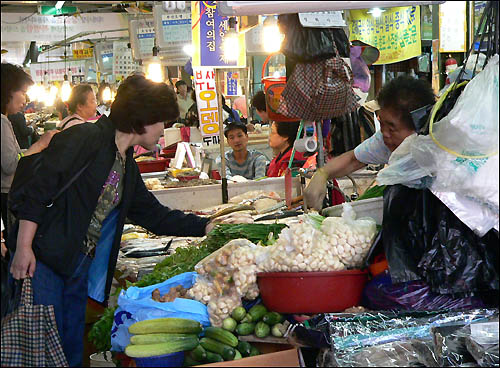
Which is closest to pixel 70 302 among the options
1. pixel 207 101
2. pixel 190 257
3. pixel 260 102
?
pixel 190 257

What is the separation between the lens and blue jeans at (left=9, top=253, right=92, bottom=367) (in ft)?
11.1

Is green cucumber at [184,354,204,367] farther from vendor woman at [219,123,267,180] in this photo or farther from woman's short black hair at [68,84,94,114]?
woman's short black hair at [68,84,94,114]

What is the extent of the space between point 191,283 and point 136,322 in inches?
16.2

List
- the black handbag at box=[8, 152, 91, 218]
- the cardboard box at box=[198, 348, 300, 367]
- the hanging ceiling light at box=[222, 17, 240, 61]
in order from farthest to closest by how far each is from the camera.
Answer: the hanging ceiling light at box=[222, 17, 240, 61] → the black handbag at box=[8, 152, 91, 218] → the cardboard box at box=[198, 348, 300, 367]

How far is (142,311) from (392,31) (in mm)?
7583

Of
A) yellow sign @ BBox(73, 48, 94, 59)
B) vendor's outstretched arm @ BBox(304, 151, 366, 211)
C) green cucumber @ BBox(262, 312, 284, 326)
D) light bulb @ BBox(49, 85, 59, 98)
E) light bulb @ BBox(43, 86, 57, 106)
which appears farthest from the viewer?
light bulb @ BBox(43, 86, 57, 106)

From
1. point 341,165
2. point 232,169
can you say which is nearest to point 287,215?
point 341,165

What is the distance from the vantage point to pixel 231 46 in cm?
632

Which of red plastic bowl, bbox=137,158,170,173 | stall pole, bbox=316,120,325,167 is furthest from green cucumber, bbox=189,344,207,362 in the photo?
red plastic bowl, bbox=137,158,170,173

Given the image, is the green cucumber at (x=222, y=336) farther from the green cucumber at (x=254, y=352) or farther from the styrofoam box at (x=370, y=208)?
the styrofoam box at (x=370, y=208)

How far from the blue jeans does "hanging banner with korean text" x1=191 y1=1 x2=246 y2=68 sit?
3.24 metres

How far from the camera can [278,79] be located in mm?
5324

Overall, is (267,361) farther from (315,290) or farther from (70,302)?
(70,302)

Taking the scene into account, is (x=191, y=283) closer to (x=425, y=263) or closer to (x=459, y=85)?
(x=425, y=263)
